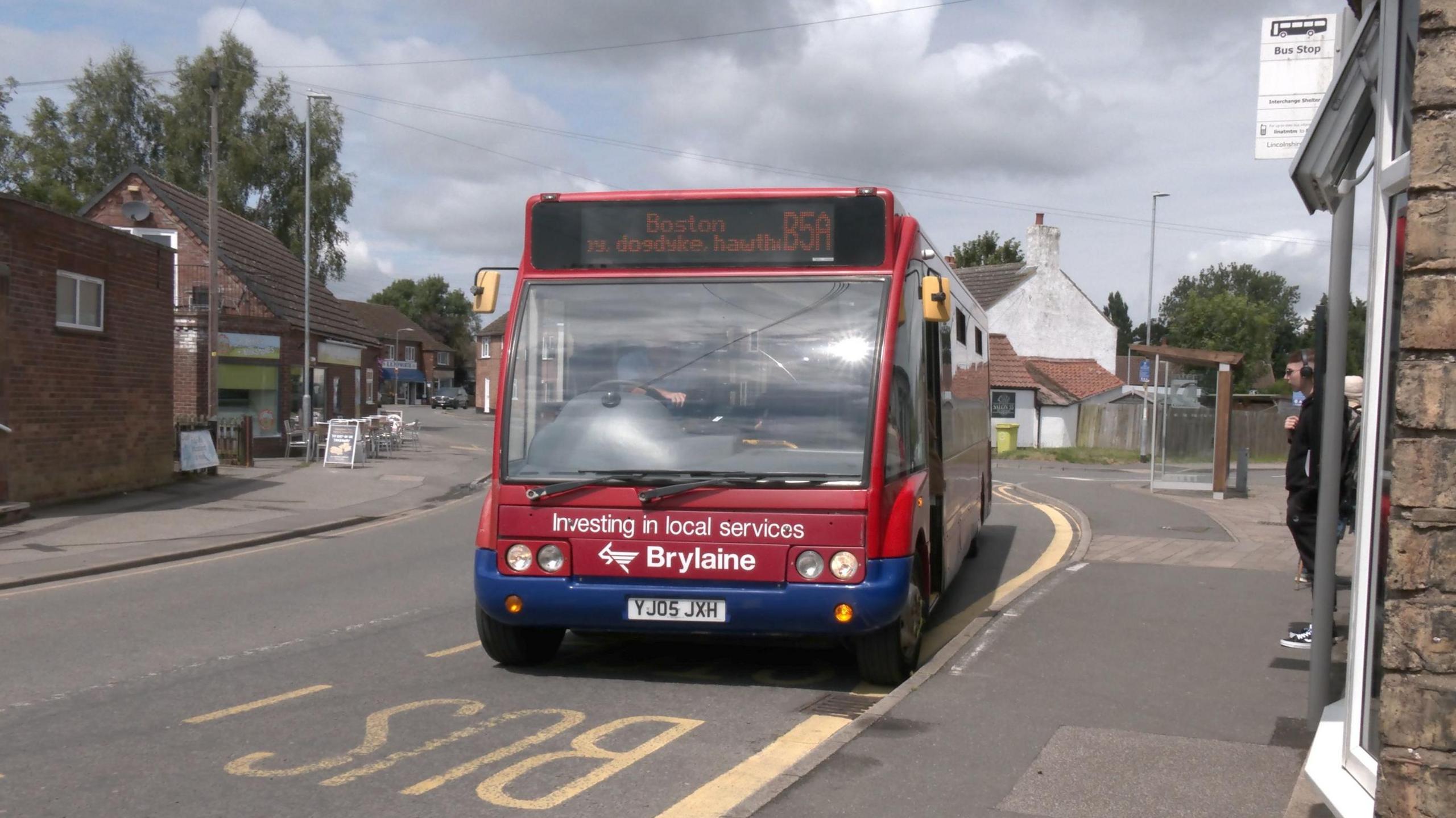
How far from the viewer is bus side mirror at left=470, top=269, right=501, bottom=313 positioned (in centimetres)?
728

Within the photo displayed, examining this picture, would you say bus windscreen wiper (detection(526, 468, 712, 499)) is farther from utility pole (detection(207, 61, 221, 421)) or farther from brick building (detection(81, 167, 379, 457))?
brick building (detection(81, 167, 379, 457))

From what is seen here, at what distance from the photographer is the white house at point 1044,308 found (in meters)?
56.5

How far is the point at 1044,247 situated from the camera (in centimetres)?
5781

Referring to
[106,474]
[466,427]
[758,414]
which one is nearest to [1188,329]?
[466,427]

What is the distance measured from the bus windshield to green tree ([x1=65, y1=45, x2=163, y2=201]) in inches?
1897

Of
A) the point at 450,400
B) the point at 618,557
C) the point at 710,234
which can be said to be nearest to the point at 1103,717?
the point at 618,557

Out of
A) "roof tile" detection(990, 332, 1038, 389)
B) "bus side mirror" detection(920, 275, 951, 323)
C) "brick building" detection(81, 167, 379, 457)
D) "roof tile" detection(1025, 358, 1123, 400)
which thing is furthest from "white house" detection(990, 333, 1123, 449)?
"bus side mirror" detection(920, 275, 951, 323)

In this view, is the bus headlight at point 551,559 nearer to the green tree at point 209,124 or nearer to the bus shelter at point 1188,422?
the bus shelter at point 1188,422

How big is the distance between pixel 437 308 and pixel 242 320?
11710cm

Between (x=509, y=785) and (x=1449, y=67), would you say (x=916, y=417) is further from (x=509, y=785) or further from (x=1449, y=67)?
(x=1449, y=67)

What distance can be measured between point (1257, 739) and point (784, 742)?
224 centimetres

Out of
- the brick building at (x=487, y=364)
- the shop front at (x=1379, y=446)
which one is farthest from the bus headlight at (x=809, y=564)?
the brick building at (x=487, y=364)

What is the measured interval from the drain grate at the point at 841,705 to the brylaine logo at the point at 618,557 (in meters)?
1.20

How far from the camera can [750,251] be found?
714 centimetres
